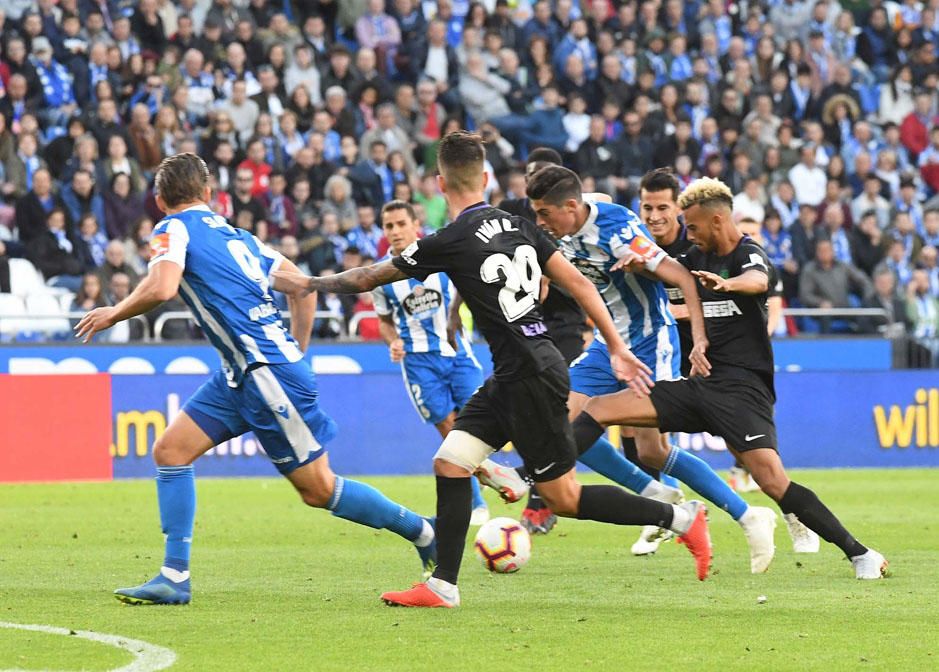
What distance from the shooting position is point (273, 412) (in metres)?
7.78

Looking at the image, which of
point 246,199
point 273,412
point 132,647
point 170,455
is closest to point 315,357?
point 246,199

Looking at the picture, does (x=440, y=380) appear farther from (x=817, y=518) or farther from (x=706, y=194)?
(x=817, y=518)

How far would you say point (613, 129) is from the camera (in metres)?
23.6

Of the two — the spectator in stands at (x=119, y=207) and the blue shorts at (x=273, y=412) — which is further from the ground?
the blue shorts at (x=273, y=412)

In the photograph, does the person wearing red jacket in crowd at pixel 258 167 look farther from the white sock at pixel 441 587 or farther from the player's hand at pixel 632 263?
the white sock at pixel 441 587

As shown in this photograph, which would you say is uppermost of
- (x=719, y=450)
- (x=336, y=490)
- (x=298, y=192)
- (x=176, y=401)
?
(x=336, y=490)

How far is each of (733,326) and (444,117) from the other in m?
14.4

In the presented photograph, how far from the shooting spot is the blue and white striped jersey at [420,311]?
12.5 meters

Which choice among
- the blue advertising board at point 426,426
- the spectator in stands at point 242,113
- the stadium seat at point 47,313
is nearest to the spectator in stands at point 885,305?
the blue advertising board at point 426,426

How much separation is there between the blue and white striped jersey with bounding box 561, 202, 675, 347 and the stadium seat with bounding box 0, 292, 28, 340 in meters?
9.36

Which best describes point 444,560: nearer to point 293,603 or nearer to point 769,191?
point 293,603

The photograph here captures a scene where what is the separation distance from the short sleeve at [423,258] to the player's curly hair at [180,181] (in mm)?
1084

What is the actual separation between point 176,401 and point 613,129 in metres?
8.90

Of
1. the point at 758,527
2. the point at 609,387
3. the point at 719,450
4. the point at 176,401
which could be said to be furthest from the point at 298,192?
the point at 758,527
